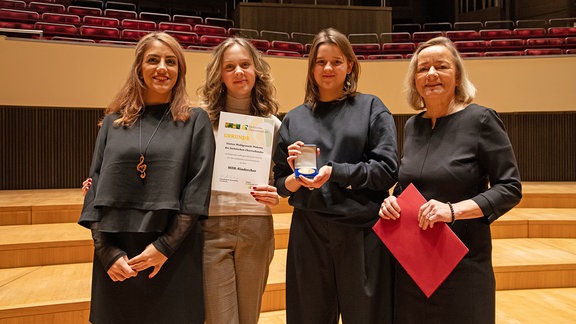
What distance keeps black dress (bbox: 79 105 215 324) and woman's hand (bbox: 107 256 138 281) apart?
3 centimetres

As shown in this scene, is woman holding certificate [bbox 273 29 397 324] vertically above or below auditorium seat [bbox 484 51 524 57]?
below

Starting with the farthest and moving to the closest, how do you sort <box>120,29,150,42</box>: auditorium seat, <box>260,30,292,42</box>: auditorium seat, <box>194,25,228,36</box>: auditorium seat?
1. <box>260,30,292,42</box>: auditorium seat
2. <box>194,25,228,36</box>: auditorium seat
3. <box>120,29,150,42</box>: auditorium seat

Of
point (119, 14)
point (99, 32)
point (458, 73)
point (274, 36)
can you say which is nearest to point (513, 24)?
point (274, 36)

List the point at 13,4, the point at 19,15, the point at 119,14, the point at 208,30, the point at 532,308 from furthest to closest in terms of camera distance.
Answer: the point at 208,30 < the point at 119,14 < the point at 13,4 < the point at 19,15 < the point at 532,308

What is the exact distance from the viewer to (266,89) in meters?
1.41

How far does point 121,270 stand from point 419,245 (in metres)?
0.73

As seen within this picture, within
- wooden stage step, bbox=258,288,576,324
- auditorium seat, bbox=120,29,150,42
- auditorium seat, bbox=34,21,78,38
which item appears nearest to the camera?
wooden stage step, bbox=258,288,576,324

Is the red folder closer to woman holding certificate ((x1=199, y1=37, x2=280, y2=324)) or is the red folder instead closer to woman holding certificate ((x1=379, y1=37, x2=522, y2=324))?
woman holding certificate ((x1=379, y1=37, x2=522, y2=324))

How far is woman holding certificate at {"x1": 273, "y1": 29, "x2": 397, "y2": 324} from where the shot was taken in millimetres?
1183

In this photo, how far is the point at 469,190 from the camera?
1.14 metres

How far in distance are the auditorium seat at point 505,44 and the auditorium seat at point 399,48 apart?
97 cm

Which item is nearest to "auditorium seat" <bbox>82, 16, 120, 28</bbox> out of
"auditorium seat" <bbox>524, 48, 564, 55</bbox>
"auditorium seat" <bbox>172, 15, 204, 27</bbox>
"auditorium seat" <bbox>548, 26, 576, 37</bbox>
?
"auditorium seat" <bbox>172, 15, 204, 27</bbox>

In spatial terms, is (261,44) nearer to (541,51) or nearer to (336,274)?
(541,51)

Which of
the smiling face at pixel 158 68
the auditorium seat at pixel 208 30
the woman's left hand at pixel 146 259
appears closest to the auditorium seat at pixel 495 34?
the auditorium seat at pixel 208 30
